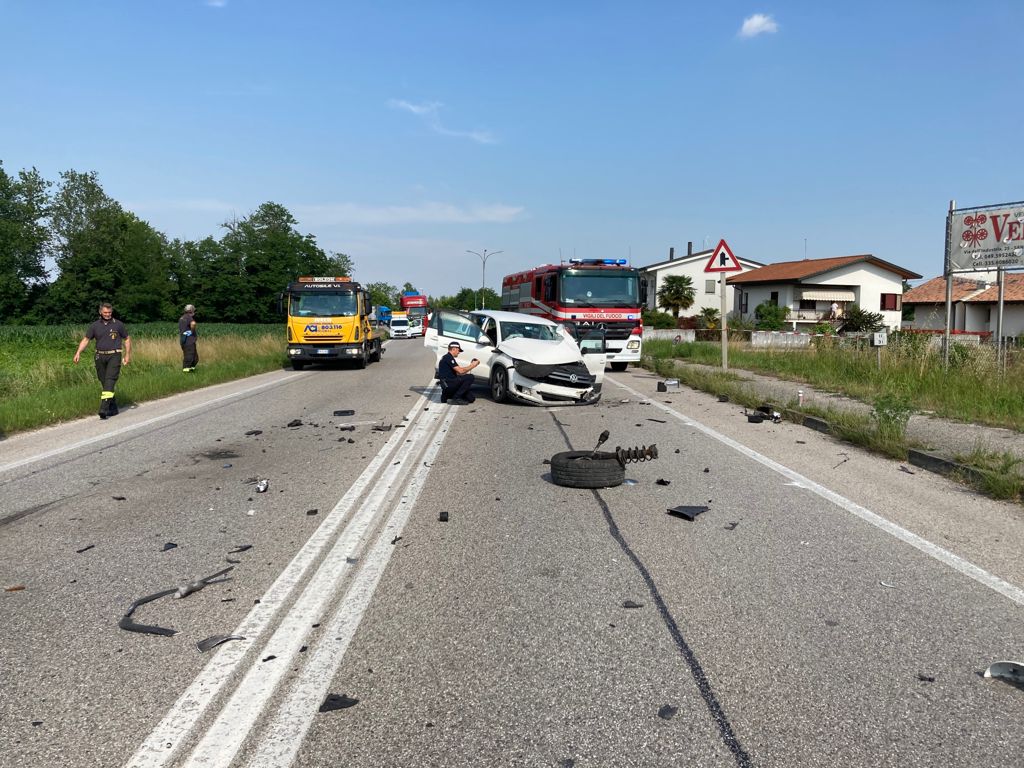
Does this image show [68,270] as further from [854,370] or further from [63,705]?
[63,705]

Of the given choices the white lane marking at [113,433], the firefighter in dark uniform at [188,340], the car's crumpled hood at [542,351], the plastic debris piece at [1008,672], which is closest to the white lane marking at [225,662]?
the plastic debris piece at [1008,672]

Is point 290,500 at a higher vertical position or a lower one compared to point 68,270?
lower

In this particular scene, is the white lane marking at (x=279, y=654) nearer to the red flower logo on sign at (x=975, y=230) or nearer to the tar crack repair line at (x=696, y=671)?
the tar crack repair line at (x=696, y=671)

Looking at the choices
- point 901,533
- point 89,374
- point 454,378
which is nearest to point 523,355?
point 454,378

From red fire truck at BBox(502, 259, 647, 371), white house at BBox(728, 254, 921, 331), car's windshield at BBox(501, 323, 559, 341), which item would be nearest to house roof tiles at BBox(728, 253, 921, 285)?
white house at BBox(728, 254, 921, 331)

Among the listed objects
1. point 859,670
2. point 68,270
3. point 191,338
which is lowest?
point 859,670

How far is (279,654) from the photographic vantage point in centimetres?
380

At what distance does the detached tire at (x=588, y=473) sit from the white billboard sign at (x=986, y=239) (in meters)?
13.2

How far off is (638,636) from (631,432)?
24.4ft

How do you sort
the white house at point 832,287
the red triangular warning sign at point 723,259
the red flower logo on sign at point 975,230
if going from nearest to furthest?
the red flower logo on sign at point 975,230, the red triangular warning sign at point 723,259, the white house at point 832,287

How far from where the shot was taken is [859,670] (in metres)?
3.64

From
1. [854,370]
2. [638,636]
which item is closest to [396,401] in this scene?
[854,370]

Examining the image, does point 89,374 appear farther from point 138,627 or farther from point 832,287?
point 832,287

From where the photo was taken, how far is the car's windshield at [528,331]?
52.6 feet
